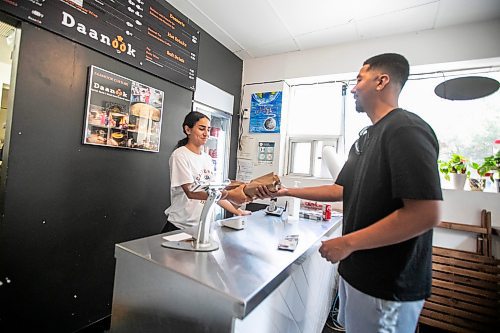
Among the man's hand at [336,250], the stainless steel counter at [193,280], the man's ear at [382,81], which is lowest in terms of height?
the stainless steel counter at [193,280]

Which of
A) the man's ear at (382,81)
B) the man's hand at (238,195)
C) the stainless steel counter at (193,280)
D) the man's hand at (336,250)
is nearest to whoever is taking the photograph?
the stainless steel counter at (193,280)

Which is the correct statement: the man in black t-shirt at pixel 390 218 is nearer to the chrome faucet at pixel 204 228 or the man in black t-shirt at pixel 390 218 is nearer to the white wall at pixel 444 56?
the chrome faucet at pixel 204 228

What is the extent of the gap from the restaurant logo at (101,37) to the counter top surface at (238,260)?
4.75ft

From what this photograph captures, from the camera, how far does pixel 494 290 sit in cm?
196

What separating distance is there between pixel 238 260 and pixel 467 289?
218cm

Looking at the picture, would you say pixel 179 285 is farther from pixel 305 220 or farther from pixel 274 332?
pixel 305 220

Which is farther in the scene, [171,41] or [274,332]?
[171,41]

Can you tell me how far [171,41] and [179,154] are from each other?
4.21 feet

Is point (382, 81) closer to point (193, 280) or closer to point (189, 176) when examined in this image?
point (193, 280)

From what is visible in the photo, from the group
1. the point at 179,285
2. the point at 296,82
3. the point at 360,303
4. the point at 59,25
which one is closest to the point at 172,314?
the point at 179,285

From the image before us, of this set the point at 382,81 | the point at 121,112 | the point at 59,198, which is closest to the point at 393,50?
the point at 382,81

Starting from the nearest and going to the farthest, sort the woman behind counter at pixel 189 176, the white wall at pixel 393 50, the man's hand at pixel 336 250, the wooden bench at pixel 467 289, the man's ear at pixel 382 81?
the man's hand at pixel 336 250 < the man's ear at pixel 382 81 < the woman behind counter at pixel 189 176 < the wooden bench at pixel 467 289 < the white wall at pixel 393 50

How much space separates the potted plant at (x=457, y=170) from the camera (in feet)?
7.42

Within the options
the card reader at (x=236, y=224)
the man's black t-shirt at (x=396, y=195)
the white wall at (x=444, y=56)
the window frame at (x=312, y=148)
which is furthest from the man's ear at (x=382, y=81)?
the window frame at (x=312, y=148)
